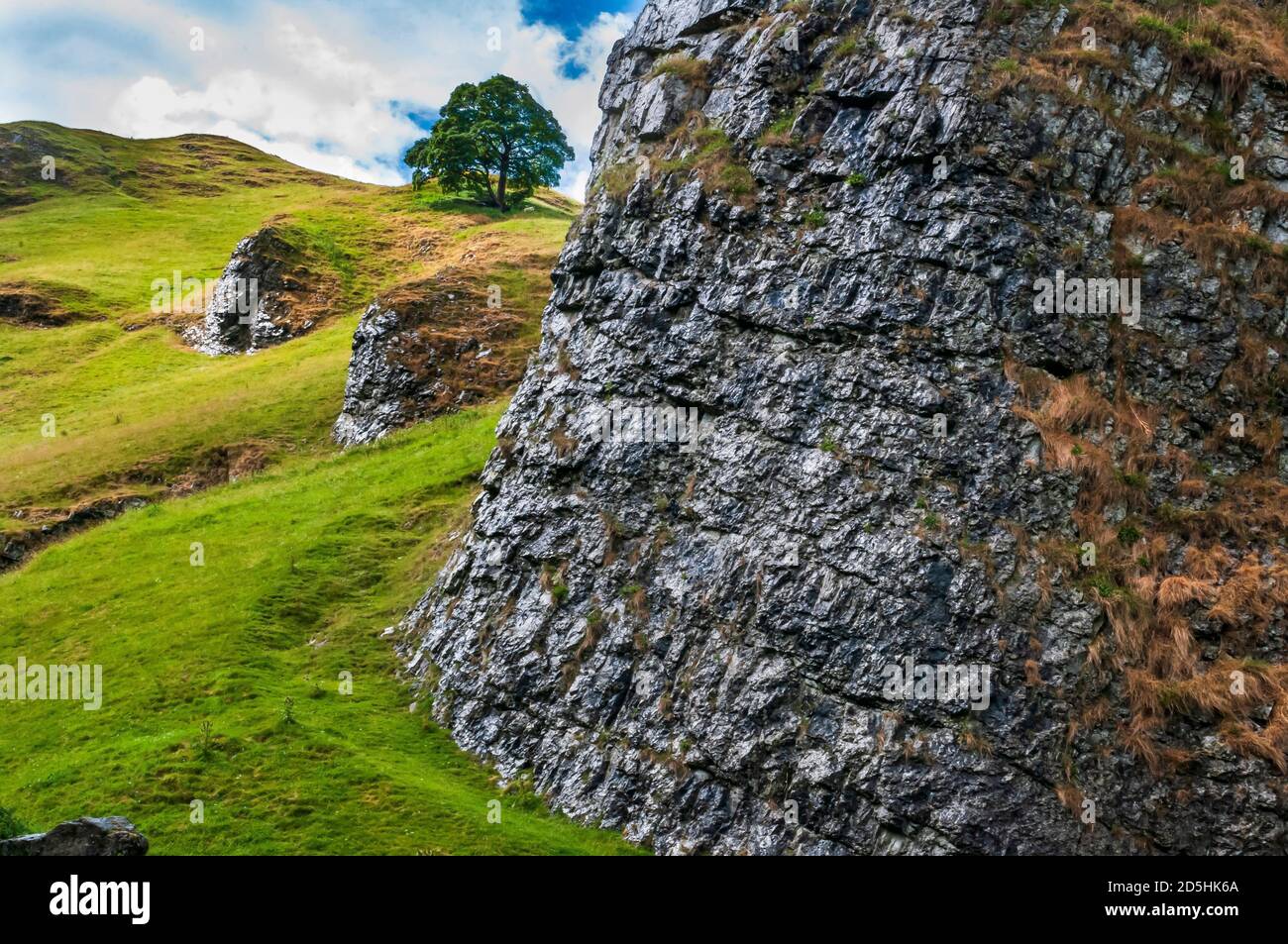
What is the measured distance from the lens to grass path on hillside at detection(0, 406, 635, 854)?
70.3 ft

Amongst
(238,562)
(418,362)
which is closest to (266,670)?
(238,562)

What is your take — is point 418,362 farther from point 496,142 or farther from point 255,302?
point 496,142

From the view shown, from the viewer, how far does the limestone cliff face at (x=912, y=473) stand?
20078 mm

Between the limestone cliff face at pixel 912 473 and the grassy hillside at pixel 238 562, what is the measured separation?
146 inches

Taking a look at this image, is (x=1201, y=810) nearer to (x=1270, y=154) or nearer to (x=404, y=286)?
(x=1270, y=154)

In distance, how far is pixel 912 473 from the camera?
76.1ft

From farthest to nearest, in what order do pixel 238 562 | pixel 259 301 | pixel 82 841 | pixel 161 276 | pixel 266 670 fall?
pixel 161 276 → pixel 259 301 → pixel 238 562 → pixel 266 670 → pixel 82 841

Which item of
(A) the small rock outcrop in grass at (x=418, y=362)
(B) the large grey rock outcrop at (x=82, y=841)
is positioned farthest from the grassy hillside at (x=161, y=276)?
(B) the large grey rock outcrop at (x=82, y=841)

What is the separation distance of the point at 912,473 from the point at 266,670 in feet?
69.8

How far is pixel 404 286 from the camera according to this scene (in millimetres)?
56219

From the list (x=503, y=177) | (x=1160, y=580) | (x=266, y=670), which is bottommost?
(x=266, y=670)

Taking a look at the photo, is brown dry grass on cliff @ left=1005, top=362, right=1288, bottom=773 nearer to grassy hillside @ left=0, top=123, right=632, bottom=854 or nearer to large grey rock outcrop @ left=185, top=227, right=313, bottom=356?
grassy hillside @ left=0, top=123, right=632, bottom=854

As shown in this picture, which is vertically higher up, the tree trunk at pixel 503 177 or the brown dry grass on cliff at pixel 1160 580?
the tree trunk at pixel 503 177

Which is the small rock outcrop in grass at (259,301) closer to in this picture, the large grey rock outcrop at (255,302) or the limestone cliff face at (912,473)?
the large grey rock outcrop at (255,302)
